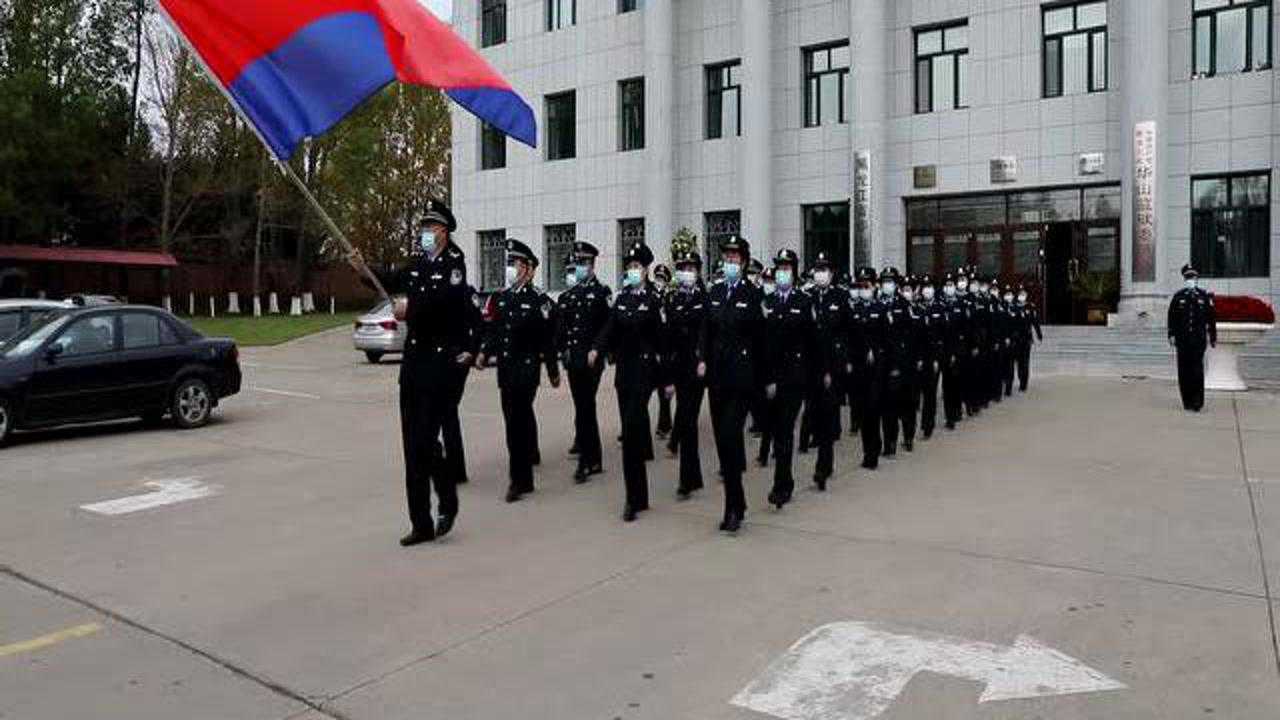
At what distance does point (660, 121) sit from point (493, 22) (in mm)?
9484

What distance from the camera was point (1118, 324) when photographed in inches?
860

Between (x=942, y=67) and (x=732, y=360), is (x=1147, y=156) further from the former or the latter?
(x=732, y=360)

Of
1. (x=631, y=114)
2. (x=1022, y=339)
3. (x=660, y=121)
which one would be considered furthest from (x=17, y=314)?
(x=631, y=114)

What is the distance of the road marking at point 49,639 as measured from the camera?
4910 millimetres

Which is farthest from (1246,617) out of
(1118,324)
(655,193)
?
(655,193)

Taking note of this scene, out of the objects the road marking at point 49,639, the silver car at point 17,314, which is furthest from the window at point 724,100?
the road marking at point 49,639

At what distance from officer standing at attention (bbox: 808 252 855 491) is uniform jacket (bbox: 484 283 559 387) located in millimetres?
2243

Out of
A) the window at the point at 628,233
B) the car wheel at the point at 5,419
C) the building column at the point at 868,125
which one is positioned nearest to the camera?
the car wheel at the point at 5,419

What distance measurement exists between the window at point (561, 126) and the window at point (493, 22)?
3.40 m

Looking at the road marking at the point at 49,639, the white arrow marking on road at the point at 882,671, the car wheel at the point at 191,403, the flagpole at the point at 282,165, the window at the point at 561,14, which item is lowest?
the white arrow marking on road at the point at 882,671

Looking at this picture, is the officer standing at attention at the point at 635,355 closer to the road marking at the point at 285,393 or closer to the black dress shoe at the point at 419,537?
the black dress shoe at the point at 419,537

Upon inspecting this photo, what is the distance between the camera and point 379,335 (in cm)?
2439

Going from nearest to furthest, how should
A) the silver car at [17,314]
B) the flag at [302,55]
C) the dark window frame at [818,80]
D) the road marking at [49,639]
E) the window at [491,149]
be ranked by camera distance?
the road marking at [49,639] → the flag at [302,55] → the silver car at [17,314] → the dark window frame at [818,80] → the window at [491,149]

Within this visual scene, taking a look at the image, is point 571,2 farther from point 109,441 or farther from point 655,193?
point 109,441
